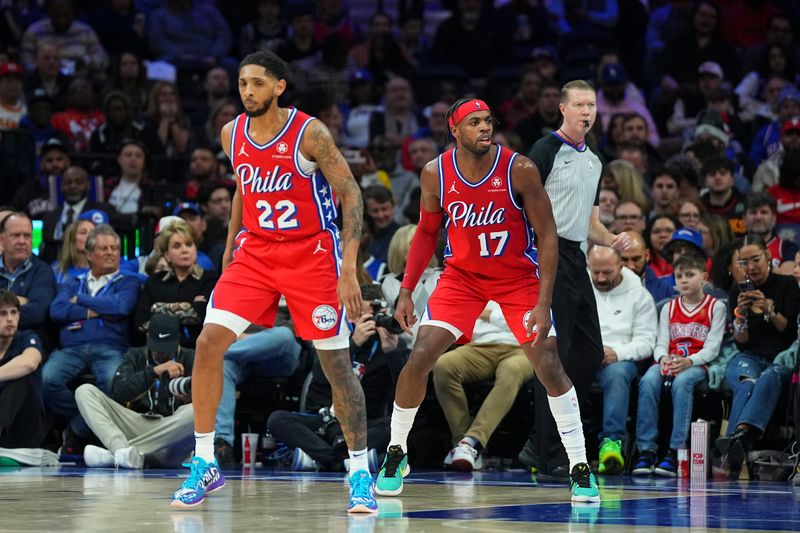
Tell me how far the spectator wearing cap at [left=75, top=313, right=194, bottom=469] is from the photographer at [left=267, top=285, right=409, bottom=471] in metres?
0.66

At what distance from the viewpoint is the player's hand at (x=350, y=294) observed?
18.6ft

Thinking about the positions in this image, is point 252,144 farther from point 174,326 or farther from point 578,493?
point 174,326

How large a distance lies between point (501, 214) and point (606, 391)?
2.74 meters

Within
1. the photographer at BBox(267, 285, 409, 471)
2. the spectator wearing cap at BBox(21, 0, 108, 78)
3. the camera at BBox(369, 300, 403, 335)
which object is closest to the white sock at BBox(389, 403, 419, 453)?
the photographer at BBox(267, 285, 409, 471)

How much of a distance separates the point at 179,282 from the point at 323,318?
4.18m

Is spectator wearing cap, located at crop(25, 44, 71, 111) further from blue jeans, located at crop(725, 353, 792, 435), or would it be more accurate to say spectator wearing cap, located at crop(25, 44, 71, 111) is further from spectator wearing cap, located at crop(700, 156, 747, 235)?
blue jeans, located at crop(725, 353, 792, 435)

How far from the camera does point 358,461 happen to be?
5922mm

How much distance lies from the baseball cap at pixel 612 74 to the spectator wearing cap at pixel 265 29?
12.9 ft

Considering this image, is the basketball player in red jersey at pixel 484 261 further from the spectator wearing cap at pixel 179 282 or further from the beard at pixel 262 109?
the spectator wearing cap at pixel 179 282

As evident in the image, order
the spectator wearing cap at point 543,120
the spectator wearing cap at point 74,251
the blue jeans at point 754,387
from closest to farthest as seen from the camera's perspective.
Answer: the blue jeans at point 754,387 → the spectator wearing cap at point 74,251 → the spectator wearing cap at point 543,120

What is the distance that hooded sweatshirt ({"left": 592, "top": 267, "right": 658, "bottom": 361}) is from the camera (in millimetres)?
9203

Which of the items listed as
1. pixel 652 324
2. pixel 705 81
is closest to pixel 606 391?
pixel 652 324

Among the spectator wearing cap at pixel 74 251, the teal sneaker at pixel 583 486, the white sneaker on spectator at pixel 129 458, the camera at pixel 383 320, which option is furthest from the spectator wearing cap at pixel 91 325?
the teal sneaker at pixel 583 486

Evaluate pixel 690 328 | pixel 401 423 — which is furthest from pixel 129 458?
pixel 690 328
